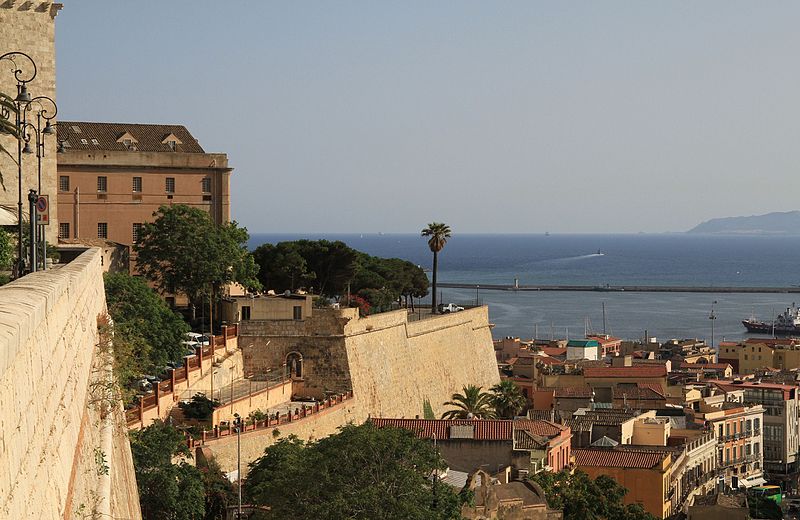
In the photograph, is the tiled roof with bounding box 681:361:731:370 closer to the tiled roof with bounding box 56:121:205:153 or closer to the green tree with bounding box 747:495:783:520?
the green tree with bounding box 747:495:783:520

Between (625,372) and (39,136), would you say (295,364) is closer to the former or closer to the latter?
(39,136)

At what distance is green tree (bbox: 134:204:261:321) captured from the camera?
1452 inches

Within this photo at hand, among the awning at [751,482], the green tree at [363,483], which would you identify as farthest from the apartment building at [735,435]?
the green tree at [363,483]

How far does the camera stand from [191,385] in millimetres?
31203

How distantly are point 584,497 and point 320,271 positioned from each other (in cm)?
1673

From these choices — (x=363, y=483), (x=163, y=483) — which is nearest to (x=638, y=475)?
(x=363, y=483)

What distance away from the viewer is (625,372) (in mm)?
59719

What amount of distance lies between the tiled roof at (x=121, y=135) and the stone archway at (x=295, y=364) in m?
11.7

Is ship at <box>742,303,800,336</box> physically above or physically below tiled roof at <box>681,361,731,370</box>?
below

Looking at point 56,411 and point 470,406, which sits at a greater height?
point 56,411

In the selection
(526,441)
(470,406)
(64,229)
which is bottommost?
(526,441)

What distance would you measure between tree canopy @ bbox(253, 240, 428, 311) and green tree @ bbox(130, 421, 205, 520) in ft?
69.4

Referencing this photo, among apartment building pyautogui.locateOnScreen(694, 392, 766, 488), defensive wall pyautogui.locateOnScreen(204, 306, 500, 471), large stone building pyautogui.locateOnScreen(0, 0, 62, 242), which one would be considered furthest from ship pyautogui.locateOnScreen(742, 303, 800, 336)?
large stone building pyautogui.locateOnScreen(0, 0, 62, 242)

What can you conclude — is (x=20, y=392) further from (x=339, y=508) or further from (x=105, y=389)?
(x=339, y=508)
